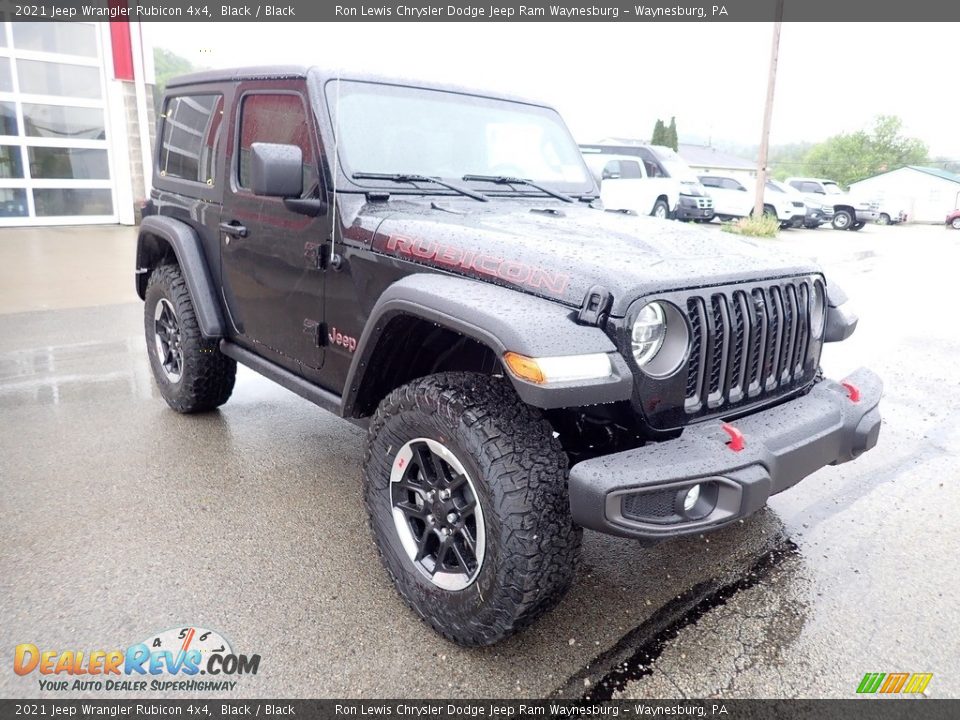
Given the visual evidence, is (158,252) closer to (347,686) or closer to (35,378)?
(35,378)

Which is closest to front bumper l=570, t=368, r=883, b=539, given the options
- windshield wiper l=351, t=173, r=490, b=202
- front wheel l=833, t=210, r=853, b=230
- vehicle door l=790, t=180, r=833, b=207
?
windshield wiper l=351, t=173, r=490, b=202

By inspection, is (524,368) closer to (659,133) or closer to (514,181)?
(514,181)

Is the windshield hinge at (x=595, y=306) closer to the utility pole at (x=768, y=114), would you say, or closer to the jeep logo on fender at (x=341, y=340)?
the jeep logo on fender at (x=341, y=340)

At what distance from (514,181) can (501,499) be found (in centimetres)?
190

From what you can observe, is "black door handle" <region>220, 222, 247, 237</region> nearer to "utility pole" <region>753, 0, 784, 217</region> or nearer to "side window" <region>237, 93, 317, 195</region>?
"side window" <region>237, 93, 317, 195</region>

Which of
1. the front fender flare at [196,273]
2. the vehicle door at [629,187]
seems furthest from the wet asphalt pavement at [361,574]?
the vehicle door at [629,187]

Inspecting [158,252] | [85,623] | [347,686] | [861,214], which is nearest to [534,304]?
[347,686]

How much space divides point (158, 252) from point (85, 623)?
2.82 m

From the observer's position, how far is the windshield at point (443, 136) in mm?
3197

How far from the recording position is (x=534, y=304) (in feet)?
7.55

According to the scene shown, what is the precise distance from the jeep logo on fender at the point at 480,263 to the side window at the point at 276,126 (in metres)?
0.69

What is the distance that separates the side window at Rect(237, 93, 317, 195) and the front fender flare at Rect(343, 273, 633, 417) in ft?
3.23

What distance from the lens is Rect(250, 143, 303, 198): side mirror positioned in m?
2.86

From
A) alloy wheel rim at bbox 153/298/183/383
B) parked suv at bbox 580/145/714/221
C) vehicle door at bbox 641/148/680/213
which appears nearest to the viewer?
alloy wheel rim at bbox 153/298/183/383
